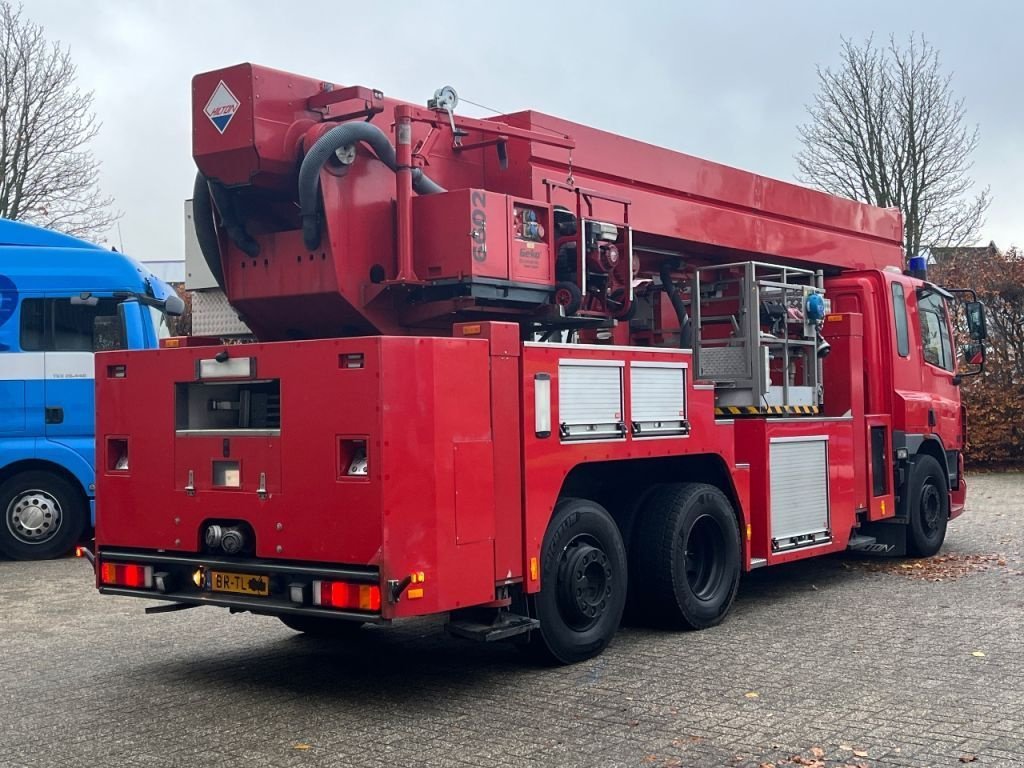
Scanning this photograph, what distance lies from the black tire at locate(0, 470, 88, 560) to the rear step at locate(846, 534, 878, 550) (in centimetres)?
786

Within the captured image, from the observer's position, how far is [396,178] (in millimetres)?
6922

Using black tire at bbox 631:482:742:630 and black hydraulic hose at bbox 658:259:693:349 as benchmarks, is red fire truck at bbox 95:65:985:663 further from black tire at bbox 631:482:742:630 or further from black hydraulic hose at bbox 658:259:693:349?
black hydraulic hose at bbox 658:259:693:349

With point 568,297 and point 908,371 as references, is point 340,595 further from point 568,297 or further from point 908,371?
point 908,371

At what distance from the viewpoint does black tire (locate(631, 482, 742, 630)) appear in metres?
7.83

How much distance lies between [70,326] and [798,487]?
7.96 meters

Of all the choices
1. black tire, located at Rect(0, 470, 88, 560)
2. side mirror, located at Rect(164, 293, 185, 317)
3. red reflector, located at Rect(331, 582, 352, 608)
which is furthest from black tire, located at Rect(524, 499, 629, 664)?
side mirror, located at Rect(164, 293, 185, 317)

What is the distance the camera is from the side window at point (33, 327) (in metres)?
12.5

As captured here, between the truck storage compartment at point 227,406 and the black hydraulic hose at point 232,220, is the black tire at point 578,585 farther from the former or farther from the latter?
the black hydraulic hose at point 232,220

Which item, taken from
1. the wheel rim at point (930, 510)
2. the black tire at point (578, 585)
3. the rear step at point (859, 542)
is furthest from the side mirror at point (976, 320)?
the black tire at point (578, 585)

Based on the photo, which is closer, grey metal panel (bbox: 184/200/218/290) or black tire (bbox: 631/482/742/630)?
grey metal panel (bbox: 184/200/218/290)

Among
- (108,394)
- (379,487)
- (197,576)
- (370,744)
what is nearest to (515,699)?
(370,744)

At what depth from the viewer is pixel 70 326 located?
41.7ft

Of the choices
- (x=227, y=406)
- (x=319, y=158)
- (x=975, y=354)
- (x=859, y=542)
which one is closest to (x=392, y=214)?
(x=319, y=158)

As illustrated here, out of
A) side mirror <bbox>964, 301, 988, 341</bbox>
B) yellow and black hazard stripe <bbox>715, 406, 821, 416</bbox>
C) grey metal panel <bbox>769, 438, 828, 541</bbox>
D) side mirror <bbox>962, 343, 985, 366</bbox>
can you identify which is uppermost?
side mirror <bbox>964, 301, 988, 341</bbox>
